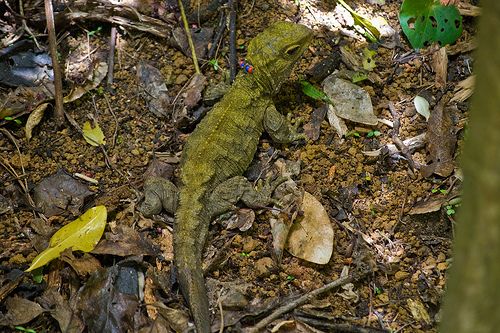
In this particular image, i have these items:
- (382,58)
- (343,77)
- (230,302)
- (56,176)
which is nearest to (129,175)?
(56,176)

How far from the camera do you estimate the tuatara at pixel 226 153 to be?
4512mm

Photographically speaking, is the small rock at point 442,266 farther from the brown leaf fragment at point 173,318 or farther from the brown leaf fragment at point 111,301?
the brown leaf fragment at point 111,301

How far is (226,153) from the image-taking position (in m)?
5.08

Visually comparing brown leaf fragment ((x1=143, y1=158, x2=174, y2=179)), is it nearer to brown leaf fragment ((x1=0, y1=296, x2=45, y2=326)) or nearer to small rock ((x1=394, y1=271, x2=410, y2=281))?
brown leaf fragment ((x1=0, y1=296, x2=45, y2=326))

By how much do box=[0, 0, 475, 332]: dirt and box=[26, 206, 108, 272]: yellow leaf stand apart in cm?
17

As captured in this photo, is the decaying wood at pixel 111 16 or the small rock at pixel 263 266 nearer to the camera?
the small rock at pixel 263 266

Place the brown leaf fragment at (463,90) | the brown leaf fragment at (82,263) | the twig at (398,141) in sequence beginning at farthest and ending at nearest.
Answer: the brown leaf fragment at (463,90)
the twig at (398,141)
the brown leaf fragment at (82,263)

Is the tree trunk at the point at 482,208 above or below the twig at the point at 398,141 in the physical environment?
above

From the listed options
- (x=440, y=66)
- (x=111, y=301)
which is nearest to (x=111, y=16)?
(x=111, y=301)

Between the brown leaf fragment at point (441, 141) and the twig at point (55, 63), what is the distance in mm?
3242

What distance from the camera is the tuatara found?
4.51 meters

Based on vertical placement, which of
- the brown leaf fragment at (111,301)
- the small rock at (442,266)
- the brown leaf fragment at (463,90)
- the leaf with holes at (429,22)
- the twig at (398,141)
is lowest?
the brown leaf fragment at (111,301)

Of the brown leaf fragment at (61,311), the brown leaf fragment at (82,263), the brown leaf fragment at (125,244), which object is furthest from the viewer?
the brown leaf fragment at (125,244)

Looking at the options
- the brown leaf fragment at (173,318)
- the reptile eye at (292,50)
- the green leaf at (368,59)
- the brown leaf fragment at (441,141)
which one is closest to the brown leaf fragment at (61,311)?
the brown leaf fragment at (173,318)
